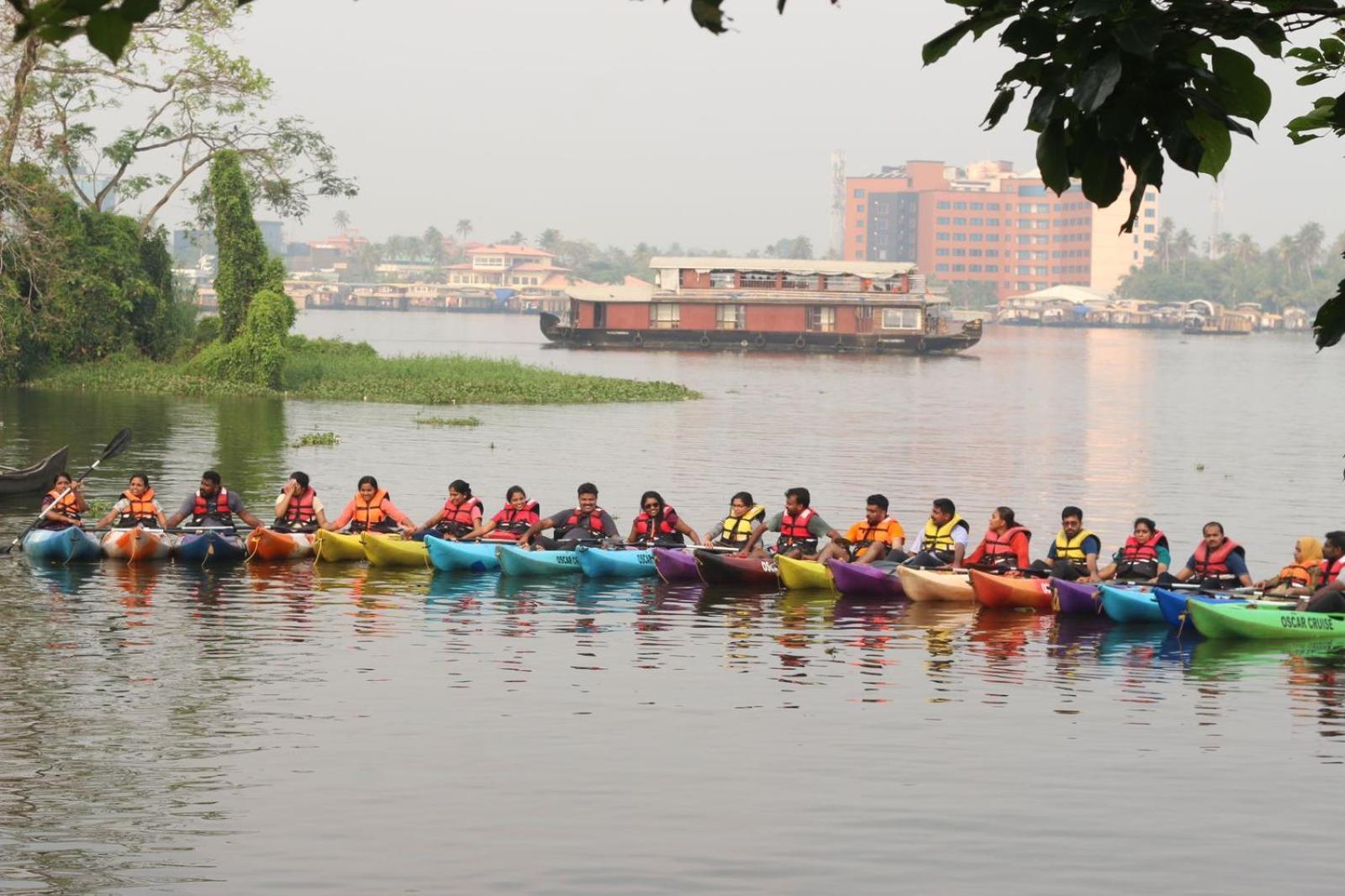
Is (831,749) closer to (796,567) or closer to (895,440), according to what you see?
(796,567)

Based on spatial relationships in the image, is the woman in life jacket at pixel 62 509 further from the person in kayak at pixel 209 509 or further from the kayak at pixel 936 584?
the kayak at pixel 936 584

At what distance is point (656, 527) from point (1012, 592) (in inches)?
206

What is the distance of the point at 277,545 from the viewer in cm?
2522

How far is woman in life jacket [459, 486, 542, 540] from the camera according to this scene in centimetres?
2514

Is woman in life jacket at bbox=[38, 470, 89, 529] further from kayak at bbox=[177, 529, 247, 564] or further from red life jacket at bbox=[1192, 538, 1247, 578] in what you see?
Answer: red life jacket at bbox=[1192, 538, 1247, 578]

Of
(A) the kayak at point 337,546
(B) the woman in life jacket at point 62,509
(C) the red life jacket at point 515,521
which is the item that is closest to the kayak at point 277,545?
(A) the kayak at point 337,546

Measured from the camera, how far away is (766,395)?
69.5 m

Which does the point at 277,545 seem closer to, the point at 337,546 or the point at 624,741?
the point at 337,546

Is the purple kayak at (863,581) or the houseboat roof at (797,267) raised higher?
the houseboat roof at (797,267)

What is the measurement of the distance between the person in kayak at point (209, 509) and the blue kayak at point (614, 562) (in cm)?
466

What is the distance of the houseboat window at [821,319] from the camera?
10456cm

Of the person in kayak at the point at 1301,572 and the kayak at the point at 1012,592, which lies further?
the kayak at the point at 1012,592

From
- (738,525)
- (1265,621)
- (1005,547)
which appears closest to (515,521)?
(738,525)

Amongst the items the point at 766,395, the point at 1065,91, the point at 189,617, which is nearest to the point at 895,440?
the point at 766,395
